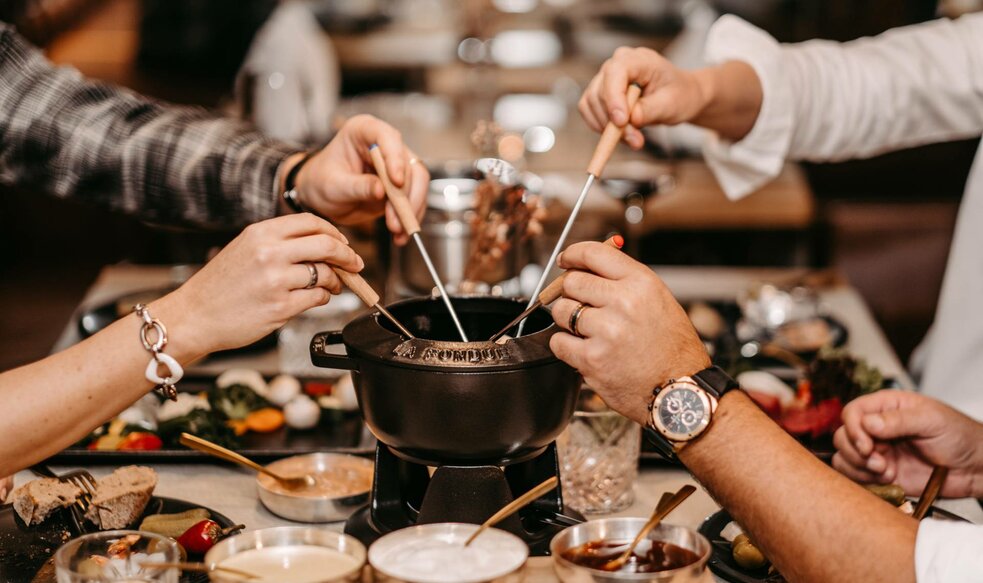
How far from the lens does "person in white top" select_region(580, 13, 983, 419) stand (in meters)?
2.25

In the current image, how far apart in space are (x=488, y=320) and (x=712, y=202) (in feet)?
8.83

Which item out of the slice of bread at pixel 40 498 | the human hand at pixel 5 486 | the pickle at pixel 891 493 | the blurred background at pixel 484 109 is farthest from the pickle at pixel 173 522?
the blurred background at pixel 484 109

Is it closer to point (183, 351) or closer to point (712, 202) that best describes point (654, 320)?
point (183, 351)

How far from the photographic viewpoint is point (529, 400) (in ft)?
4.31

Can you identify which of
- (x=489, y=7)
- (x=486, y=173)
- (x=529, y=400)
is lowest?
(x=529, y=400)

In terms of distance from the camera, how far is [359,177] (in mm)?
1848

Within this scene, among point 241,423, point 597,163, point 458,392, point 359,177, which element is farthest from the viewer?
point 241,423

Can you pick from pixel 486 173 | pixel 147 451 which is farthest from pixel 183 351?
pixel 486 173

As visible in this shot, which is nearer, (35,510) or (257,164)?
(35,510)

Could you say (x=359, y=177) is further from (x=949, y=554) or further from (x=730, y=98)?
(x=949, y=554)

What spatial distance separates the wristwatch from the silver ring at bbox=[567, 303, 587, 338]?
0.12 m

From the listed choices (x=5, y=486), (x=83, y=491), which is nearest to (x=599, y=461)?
(x=83, y=491)

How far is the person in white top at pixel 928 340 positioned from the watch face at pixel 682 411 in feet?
0.09

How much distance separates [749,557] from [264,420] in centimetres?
94
